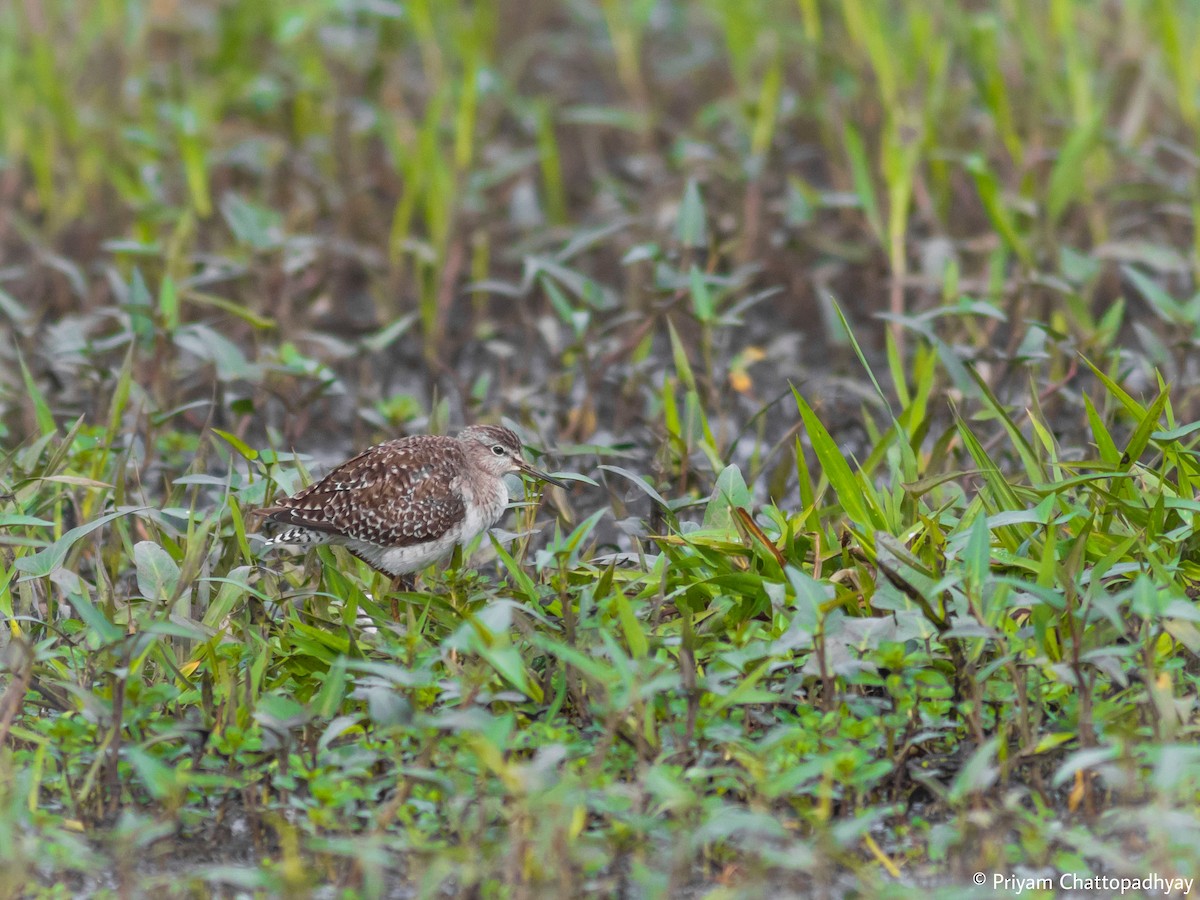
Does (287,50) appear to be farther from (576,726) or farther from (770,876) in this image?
(770,876)

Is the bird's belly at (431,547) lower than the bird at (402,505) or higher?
lower

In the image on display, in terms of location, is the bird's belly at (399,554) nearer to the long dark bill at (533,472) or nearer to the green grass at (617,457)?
the green grass at (617,457)

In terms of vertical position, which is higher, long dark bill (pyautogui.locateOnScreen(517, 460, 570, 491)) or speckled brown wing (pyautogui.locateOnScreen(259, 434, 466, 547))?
speckled brown wing (pyautogui.locateOnScreen(259, 434, 466, 547))

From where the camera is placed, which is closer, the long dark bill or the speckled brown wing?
the speckled brown wing

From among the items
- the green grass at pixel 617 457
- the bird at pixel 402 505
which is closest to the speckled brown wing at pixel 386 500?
the bird at pixel 402 505

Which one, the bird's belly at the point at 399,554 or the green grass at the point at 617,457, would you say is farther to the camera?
the bird's belly at the point at 399,554

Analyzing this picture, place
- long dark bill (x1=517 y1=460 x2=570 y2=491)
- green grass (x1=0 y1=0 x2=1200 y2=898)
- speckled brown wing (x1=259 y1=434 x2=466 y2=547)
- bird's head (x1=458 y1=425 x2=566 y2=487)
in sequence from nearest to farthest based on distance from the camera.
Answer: green grass (x1=0 y1=0 x2=1200 y2=898) → speckled brown wing (x1=259 y1=434 x2=466 y2=547) → long dark bill (x1=517 y1=460 x2=570 y2=491) → bird's head (x1=458 y1=425 x2=566 y2=487)

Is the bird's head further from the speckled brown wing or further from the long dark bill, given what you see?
the speckled brown wing

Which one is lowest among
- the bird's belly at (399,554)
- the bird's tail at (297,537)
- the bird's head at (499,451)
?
the bird's belly at (399,554)

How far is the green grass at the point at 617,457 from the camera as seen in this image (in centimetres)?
373

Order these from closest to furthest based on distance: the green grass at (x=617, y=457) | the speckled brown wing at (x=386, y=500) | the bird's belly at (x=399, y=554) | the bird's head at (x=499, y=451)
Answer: the green grass at (x=617, y=457), the speckled brown wing at (x=386, y=500), the bird's belly at (x=399, y=554), the bird's head at (x=499, y=451)

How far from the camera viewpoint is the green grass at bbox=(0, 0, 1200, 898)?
147 inches

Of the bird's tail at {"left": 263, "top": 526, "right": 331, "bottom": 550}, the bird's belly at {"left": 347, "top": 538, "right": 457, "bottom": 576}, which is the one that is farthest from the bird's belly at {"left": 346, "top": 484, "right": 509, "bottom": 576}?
the bird's tail at {"left": 263, "top": 526, "right": 331, "bottom": 550}

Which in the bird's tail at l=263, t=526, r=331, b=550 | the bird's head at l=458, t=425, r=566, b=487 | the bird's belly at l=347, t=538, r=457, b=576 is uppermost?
the bird's head at l=458, t=425, r=566, b=487
